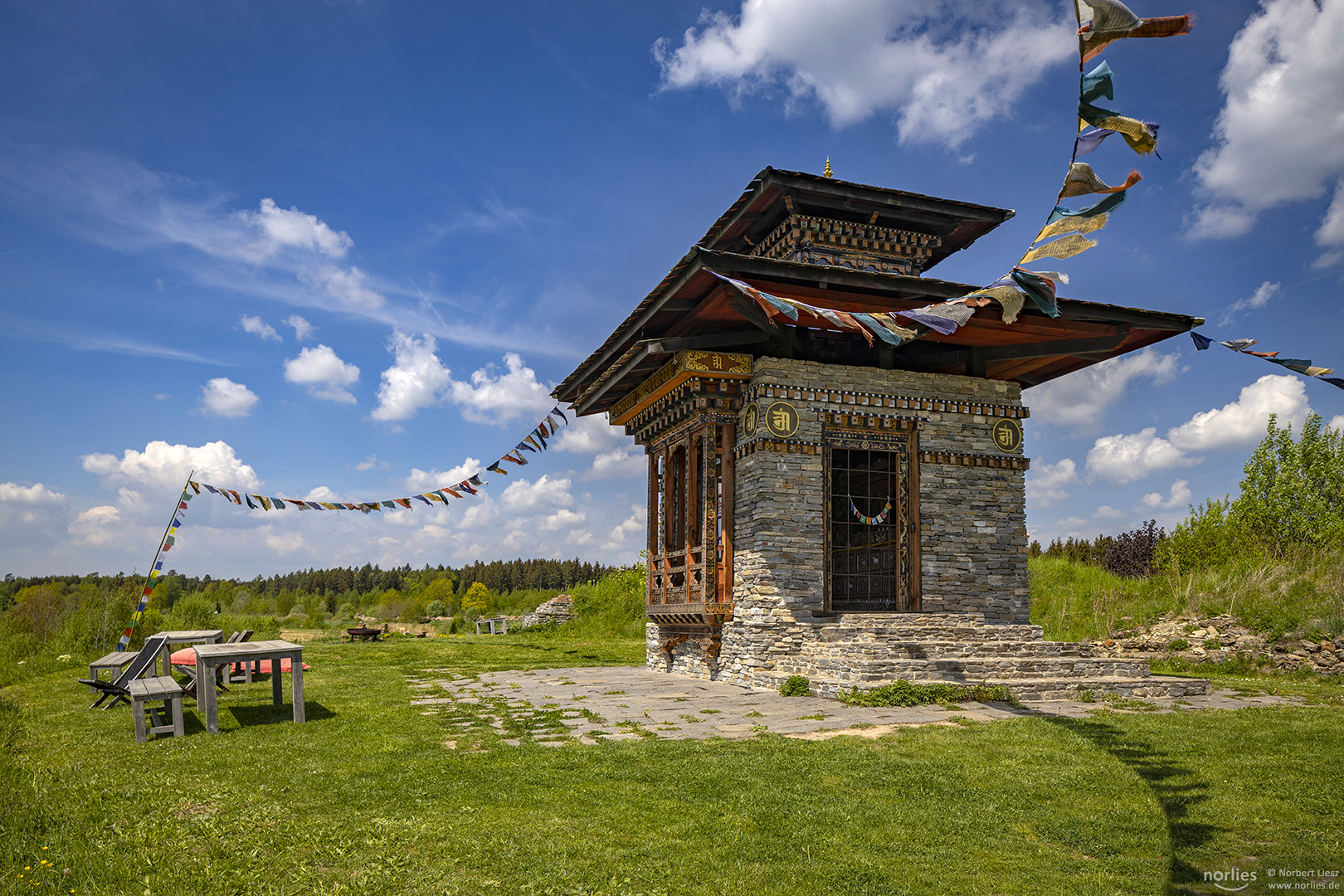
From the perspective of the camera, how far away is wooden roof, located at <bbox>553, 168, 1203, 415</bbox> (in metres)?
11.1

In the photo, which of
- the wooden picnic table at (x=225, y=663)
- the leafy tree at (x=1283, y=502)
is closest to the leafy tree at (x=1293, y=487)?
the leafy tree at (x=1283, y=502)

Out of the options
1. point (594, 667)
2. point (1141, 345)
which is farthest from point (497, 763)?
point (1141, 345)

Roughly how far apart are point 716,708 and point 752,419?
188 inches

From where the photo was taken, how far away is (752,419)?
1246cm

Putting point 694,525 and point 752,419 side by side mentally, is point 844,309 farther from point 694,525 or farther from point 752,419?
point 694,525

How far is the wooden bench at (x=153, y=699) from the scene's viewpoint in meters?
7.04

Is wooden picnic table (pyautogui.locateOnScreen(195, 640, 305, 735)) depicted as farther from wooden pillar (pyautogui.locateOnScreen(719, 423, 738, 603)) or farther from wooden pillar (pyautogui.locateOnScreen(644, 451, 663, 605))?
wooden pillar (pyautogui.locateOnScreen(644, 451, 663, 605))

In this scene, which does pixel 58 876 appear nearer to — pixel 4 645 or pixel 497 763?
pixel 497 763

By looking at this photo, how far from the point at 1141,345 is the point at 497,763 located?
1264 centimetres

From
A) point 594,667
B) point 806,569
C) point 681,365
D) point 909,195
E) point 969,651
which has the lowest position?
point 594,667

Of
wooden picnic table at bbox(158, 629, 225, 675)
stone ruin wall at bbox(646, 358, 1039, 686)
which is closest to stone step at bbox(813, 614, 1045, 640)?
stone ruin wall at bbox(646, 358, 1039, 686)

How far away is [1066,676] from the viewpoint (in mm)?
9883

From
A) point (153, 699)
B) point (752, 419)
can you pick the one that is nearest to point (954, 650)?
point (752, 419)

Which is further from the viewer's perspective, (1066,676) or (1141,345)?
→ (1141,345)
